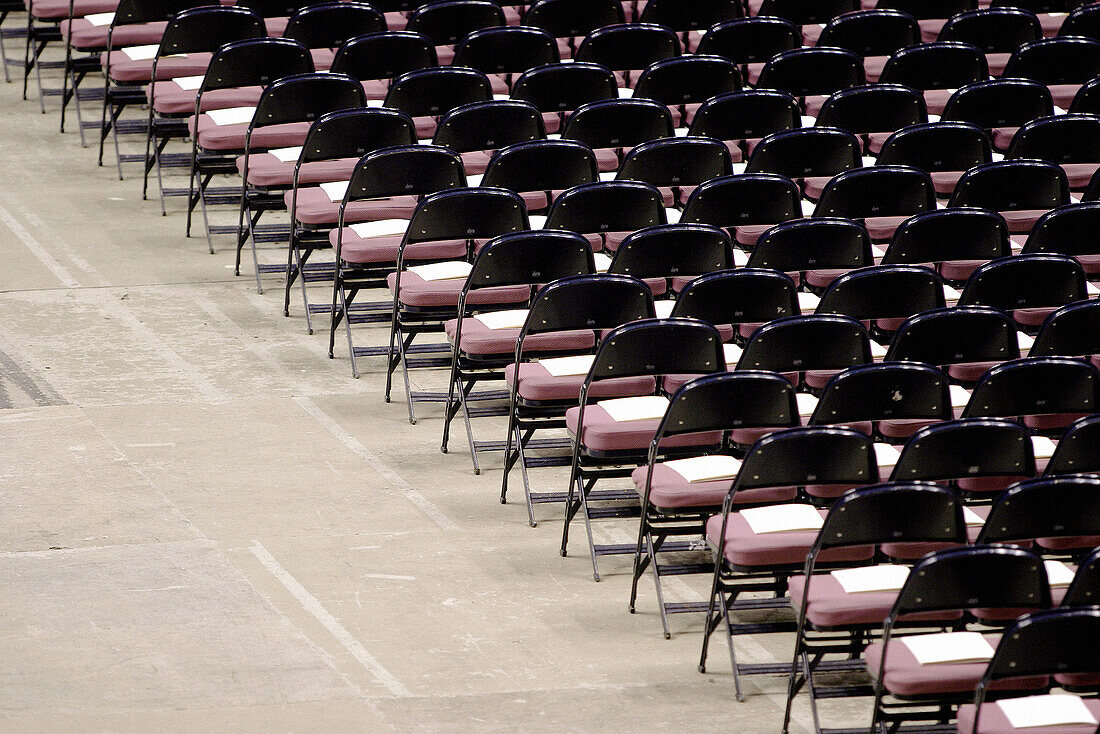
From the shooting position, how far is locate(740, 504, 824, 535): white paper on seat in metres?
6.67

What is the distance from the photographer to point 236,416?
887 cm

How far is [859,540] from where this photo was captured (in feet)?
20.7

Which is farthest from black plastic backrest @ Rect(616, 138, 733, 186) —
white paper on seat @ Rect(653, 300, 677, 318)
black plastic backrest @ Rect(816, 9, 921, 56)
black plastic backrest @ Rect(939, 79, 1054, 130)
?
black plastic backrest @ Rect(816, 9, 921, 56)

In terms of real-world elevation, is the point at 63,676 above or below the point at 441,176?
below

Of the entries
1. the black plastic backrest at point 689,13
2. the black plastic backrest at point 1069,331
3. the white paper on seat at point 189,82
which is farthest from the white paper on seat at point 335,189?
the black plastic backrest at point 1069,331

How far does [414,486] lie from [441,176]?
6.64ft

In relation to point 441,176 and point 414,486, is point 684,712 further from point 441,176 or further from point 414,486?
point 441,176

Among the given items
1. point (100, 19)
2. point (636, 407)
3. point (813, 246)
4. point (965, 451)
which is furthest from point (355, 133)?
point (965, 451)

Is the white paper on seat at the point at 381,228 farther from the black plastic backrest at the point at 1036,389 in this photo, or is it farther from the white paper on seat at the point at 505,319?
the black plastic backrest at the point at 1036,389

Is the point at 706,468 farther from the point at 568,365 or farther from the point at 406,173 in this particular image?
the point at 406,173

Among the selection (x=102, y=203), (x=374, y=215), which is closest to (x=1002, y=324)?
(x=374, y=215)

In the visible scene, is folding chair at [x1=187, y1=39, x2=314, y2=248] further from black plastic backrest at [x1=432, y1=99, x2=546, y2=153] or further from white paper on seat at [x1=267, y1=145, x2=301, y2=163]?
black plastic backrest at [x1=432, y1=99, x2=546, y2=153]

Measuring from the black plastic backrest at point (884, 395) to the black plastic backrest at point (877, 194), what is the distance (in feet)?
7.52

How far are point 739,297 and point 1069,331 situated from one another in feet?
4.76
